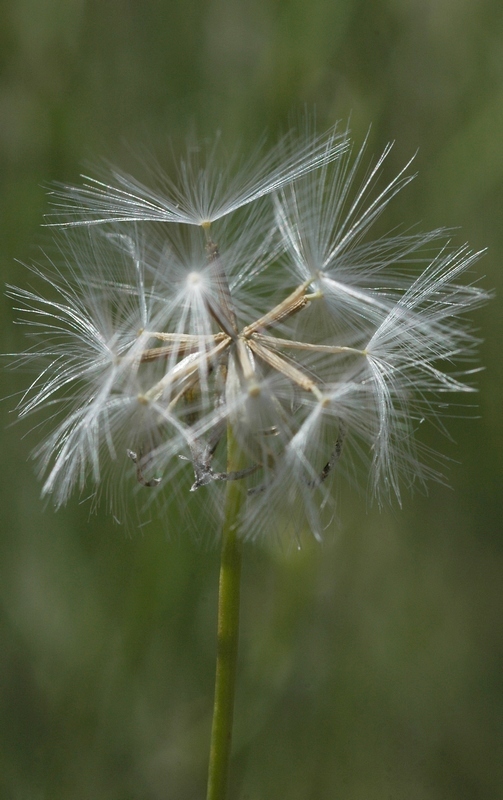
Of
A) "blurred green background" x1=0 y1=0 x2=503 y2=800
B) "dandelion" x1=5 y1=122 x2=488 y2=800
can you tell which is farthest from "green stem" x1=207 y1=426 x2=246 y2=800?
"blurred green background" x1=0 y1=0 x2=503 y2=800

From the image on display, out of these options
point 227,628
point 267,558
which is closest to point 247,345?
point 227,628

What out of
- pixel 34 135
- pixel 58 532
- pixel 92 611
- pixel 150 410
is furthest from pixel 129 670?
pixel 34 135

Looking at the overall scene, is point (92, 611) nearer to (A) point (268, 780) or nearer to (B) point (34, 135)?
(A) point (268, 780)

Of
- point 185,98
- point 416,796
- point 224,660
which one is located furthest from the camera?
point 185,98

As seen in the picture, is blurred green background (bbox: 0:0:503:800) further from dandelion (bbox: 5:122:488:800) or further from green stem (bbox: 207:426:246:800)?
green stem (bbox: 207:426:246:800)

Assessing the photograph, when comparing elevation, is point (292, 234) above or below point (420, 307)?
above

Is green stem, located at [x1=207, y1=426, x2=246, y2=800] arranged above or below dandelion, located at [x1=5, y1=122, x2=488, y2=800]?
Result: below

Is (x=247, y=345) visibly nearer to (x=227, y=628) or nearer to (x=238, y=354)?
(x=238, y=354)

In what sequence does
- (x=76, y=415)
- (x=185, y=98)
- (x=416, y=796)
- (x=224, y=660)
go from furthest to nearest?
(x=185, y=98)
(x=416, y=796)
(x=76, y=415)
(x=224, y=660)
